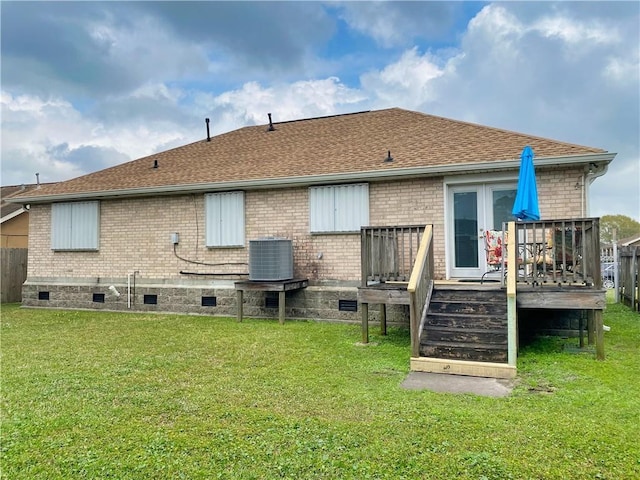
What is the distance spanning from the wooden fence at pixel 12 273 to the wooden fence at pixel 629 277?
1729 cm

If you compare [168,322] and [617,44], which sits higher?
[617,44]

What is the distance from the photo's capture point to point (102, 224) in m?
11.0

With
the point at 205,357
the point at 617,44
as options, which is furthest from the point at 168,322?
the point at 617,44

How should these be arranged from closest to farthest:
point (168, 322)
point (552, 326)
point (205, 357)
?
1. point (205, 357)
2. point (552, 326)
3. point (168, 322)

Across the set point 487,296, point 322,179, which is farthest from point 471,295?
point 322,179

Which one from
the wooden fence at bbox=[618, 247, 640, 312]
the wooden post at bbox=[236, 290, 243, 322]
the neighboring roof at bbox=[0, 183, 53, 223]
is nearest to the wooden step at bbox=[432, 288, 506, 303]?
the wooden post at bbox=[236, 290, 243, 322]

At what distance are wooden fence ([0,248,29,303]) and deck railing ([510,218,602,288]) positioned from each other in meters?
14.4

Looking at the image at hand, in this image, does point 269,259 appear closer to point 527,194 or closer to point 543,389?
point 527,194

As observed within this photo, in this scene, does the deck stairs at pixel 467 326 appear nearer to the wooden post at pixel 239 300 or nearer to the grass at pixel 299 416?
the grass at pixel 299 416

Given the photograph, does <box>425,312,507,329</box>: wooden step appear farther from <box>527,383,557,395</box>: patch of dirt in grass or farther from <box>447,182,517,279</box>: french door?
<box>447,182,517,279</box>: french door

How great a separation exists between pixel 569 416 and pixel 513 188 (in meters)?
5.21

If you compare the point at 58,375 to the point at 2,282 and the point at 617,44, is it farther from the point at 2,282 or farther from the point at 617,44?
the point at 617,44

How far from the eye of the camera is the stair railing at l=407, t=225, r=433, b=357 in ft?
17.6

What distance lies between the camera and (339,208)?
889 centimetres
